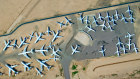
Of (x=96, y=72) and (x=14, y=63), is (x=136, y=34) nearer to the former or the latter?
(x=96, y=72)

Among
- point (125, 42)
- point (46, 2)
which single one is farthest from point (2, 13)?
point (125, 42)

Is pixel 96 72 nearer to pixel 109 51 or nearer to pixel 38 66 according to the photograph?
pixel 109 51

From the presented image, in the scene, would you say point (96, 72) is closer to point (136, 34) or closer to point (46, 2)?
point (136, 34)

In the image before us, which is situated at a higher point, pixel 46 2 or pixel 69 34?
pixel 46 2

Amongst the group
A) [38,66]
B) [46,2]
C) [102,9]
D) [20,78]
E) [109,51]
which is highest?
[46,2]

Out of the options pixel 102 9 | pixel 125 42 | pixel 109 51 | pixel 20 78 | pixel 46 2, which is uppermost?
pixel 46 2

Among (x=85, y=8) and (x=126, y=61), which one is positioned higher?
(x=85, y=8)

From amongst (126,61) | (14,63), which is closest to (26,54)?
(14,63)

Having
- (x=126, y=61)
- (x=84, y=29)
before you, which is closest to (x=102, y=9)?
(x=84, y=29)
